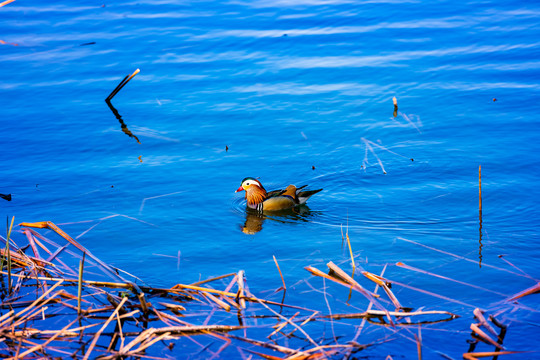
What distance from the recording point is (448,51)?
15875 mm

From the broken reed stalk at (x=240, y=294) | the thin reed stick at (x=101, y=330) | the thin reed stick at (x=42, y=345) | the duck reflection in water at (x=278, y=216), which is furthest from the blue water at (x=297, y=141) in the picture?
the thin reed stick at (x=42, y=345)

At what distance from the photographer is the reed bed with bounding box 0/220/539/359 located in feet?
19.8

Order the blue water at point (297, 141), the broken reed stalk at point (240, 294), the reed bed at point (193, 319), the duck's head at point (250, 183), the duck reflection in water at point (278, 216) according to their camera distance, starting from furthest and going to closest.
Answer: the duck's head at point (250, 183)
the duck reflection in water at point (278, 216)
the blue water at point (297, 141)
the broken reed stalk at point (240, 294)
the reed bed at point (193, 319)

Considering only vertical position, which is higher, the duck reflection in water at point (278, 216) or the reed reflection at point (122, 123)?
the reed reflection at point (122, 123)

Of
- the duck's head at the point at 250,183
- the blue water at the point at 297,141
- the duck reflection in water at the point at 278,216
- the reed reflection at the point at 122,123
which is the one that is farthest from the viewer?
the reed reflection at the point at 122,123

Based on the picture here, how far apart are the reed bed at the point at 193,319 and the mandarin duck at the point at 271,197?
283 cm

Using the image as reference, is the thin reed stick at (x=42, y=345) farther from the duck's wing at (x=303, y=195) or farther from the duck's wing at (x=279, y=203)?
the duck's wing at (x=303, y=195)

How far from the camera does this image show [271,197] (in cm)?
1048

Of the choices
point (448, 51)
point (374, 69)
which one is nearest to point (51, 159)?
point (374, 69)

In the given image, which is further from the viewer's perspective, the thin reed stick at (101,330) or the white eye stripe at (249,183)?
the white eye stripe at (249,183)

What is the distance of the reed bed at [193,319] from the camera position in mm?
6035

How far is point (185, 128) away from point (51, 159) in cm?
251

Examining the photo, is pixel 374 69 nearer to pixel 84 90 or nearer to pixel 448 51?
pixel 448 51

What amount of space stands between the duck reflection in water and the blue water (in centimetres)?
6
